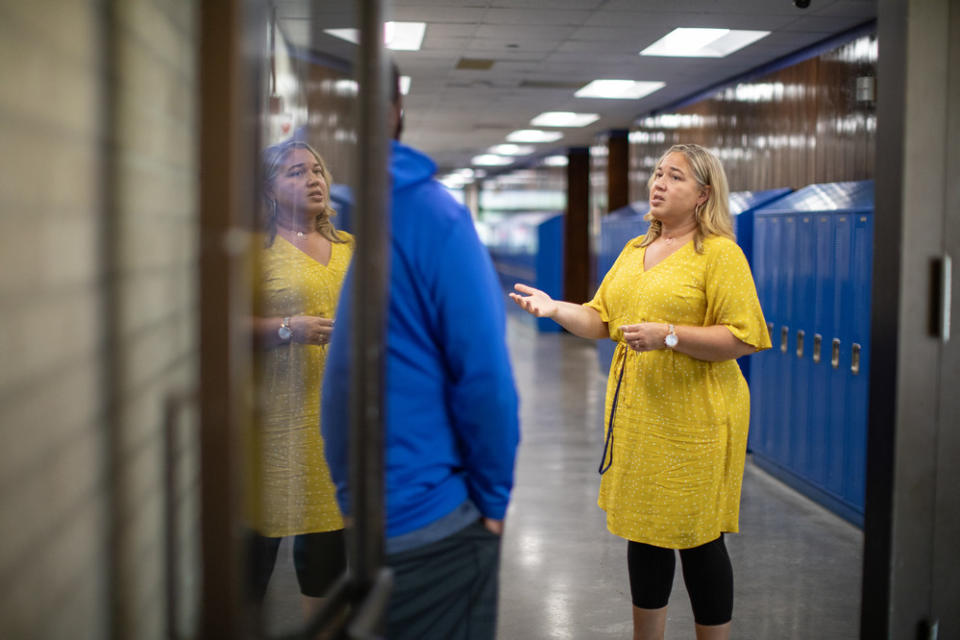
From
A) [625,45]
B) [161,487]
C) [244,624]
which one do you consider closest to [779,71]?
[625,45]

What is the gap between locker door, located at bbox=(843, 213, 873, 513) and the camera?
4.80 m

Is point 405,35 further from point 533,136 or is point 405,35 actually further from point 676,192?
point 533,136

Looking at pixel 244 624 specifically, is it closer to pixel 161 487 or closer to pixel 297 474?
pixel 161 487

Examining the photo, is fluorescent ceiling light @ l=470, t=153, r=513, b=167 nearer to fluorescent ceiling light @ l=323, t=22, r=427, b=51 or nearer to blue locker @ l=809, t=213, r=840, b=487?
fluorescent ceiling light @ l=323, t=22, r=427, b=51

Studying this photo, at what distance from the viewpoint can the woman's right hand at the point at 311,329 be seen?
2.29 metres

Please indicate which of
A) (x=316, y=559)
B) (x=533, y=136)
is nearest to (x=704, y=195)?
(x=316, y=559)

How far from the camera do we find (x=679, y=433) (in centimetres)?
253

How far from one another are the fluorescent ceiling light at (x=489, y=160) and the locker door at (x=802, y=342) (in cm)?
1357

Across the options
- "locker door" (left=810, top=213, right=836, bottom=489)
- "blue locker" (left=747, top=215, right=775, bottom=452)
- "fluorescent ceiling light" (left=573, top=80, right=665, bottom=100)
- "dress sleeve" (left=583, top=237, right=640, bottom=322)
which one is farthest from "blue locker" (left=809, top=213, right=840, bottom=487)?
"fluorescent ceiling light" (left=573, top=80, right=665, bottom=100)

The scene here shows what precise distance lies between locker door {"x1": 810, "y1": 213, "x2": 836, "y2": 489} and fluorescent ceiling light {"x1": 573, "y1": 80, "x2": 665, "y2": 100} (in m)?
3.79

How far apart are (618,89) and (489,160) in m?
→ 11.5

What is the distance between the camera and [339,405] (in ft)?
6.02

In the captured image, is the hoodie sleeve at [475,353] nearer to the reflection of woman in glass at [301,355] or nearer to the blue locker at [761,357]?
the reflection of woman in glass at [301,355]

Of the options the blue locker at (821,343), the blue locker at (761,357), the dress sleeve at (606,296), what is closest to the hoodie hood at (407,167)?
the dress sleeve at (606,296)
